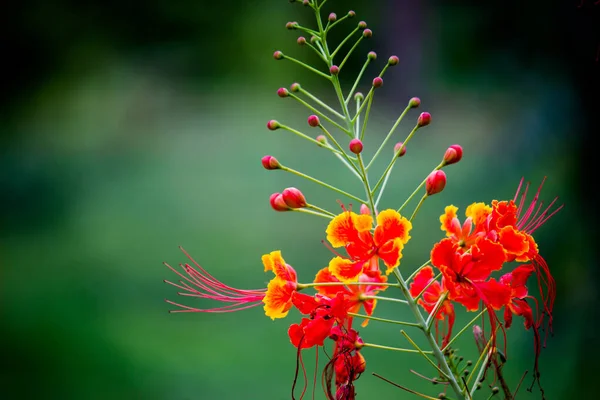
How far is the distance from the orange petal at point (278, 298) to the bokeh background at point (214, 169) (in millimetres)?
1347

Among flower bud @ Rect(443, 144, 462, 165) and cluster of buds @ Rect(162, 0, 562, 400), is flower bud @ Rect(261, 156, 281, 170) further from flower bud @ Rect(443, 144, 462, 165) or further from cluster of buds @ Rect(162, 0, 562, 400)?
flower bud @ Rect(443, 144, 462, 165)

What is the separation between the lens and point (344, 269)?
626 mm

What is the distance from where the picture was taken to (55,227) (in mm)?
2262

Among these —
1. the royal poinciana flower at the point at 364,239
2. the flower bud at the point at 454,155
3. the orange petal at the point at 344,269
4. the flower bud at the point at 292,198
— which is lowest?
the orange petal at the point at 344,269

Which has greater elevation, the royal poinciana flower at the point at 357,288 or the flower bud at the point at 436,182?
the flower bud at the point at 436,182

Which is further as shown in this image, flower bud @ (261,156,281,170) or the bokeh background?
the bokeh background

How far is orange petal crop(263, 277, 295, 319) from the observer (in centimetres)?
66

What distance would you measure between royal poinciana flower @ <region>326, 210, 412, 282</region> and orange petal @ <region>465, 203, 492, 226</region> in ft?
0.32

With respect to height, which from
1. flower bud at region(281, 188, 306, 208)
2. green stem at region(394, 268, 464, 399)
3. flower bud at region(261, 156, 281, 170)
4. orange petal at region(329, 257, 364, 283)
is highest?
flower bud at region(261, 156, 281, 170)

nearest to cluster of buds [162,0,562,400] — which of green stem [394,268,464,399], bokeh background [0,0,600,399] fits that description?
green stem [394,268,464,399]

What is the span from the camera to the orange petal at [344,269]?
2.03 ft

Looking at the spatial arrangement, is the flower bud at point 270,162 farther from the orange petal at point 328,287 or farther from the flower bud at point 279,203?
the orange petal at point 328,287

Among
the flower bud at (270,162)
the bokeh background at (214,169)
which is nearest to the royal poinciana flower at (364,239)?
the flower bud at (270,162)

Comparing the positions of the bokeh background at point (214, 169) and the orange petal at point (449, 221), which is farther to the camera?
the bokeh background at point (214, 169)
